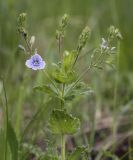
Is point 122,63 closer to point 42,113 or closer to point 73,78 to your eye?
point 42,113

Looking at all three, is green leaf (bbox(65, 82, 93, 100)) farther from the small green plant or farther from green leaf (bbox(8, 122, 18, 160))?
green leaf (bbox(8, 122, 18, 160))

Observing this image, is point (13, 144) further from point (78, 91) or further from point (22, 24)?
point (22, 24)

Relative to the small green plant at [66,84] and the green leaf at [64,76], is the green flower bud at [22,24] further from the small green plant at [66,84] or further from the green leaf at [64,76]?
the green leaf at [64,76]

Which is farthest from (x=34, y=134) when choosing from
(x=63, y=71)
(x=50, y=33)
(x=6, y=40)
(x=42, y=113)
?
(x=50, y=33)

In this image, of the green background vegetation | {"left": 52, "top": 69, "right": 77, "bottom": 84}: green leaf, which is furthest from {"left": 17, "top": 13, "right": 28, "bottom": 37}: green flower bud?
the green background vegetation

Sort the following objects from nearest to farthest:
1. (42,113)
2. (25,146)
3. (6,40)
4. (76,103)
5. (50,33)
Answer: (25,146) → (42,113) → (76,103) → (6,40) → (50,33)

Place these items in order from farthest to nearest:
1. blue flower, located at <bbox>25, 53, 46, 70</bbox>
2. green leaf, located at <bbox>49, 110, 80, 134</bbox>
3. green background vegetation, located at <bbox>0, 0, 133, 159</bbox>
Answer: green background vegetation, located at <bbox>0, 0, 133, 159</bbox>
green leaf, located at <bbox>49, 110, 80, 134</bbox>
blue flower, located at <bbox>25, 53, 46, 70</bbox>

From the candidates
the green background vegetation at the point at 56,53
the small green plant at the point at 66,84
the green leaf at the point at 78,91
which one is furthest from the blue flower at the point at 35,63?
the green background vegetation at the point at 56,53

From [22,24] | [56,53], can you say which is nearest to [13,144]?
[22,24]
